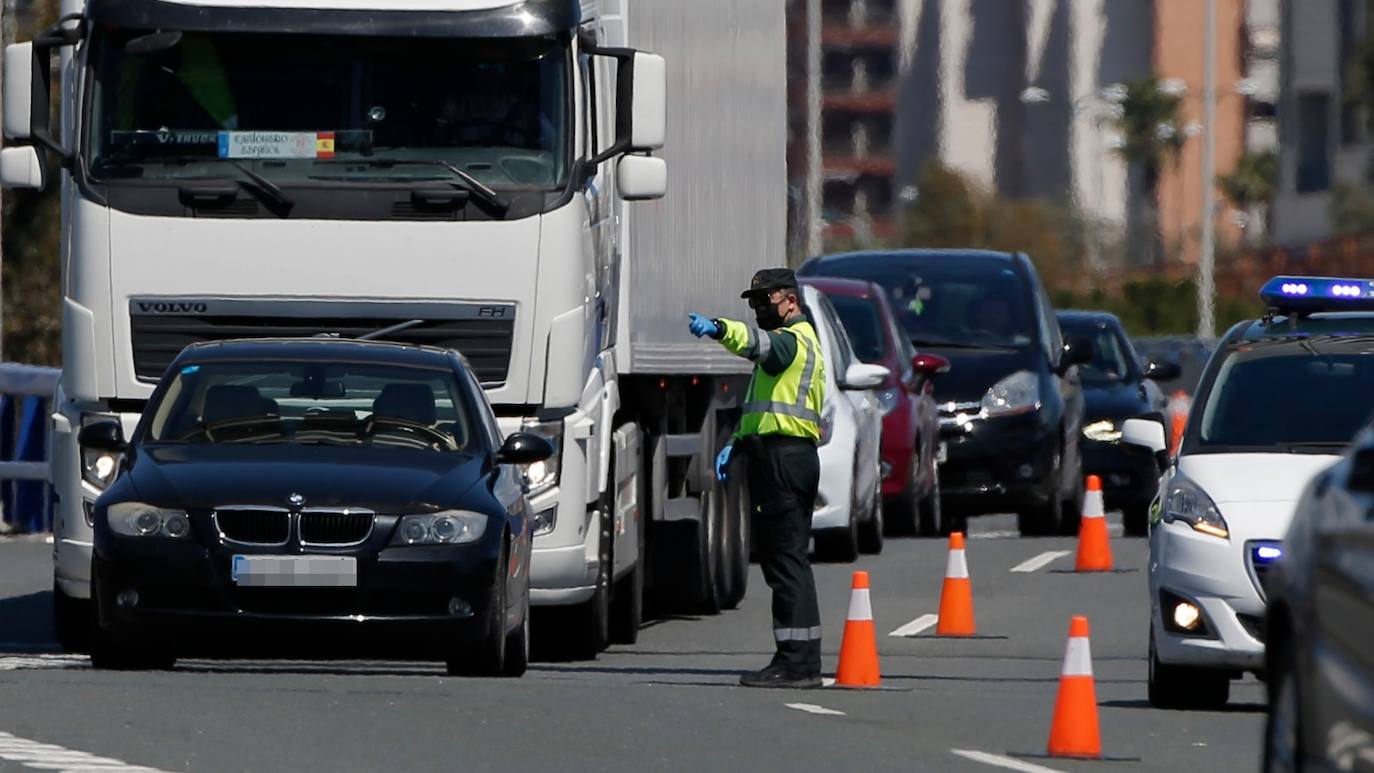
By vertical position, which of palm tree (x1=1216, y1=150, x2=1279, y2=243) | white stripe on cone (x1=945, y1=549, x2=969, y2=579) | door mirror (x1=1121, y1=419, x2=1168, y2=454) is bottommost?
palm tree (x1=1216, y1=150, x2=1279, y2=243)

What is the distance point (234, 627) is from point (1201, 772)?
3942 mm

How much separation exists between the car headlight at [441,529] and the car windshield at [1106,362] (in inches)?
569

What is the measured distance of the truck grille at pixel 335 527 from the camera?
13.4 meters

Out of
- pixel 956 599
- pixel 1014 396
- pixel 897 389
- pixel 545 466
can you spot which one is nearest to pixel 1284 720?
pixel 545 466

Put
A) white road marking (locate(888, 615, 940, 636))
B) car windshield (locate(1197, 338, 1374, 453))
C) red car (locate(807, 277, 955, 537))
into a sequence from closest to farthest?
car windshield (locate(1197, 338, 1374, 453)) < white road marking (locate(888, 615, 940, 636)) < red car (locate(807, 277, 955, 537))

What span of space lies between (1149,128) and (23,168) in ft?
328

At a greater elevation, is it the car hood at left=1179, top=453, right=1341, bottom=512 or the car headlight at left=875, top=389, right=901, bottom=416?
the car hood at left=1179, top=453, right=1341, bottom=512

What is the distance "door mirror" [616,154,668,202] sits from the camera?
15.4 meters

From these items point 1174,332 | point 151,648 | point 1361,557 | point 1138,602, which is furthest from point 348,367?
point 1174,332

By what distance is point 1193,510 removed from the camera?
13.3 m

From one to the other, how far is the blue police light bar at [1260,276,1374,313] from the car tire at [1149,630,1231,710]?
6.28 feet

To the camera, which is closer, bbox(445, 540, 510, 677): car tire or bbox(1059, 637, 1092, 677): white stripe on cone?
bbox(1059, 637, 1092, 677): white stripe on cone

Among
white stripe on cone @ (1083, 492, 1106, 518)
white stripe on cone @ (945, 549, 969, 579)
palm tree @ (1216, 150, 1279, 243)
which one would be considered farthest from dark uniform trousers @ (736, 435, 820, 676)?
palm tree @ (1216, 150, 1279, 243)

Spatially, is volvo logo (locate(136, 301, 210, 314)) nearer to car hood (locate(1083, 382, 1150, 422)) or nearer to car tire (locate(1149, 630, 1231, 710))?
car tire (locate(1149, 630, 1231, 710))
